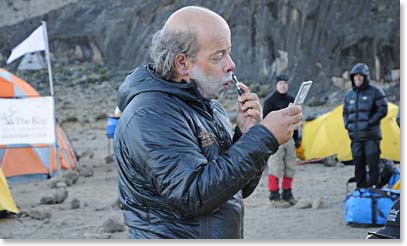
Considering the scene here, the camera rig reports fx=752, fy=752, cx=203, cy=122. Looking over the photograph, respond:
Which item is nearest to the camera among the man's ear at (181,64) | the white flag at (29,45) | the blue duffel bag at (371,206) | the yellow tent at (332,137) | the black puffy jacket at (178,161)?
the black puffy jacket at (178,161)

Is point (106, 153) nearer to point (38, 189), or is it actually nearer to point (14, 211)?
point (38, 189)

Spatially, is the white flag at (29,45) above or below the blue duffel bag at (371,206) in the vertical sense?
above

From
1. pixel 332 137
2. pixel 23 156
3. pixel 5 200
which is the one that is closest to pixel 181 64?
pixel 5 200

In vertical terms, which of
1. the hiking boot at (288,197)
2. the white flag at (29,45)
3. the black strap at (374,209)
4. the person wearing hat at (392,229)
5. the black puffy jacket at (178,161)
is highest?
the white flag at (29,45)

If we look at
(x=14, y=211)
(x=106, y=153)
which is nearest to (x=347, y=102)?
(x=14, y=211)

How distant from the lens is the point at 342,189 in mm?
4922

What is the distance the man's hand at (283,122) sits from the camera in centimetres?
119

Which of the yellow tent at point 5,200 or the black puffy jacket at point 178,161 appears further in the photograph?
the yellow tent at point 5,200

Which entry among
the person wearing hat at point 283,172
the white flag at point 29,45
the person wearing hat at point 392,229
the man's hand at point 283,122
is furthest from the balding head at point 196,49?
the white flag at point 29,45

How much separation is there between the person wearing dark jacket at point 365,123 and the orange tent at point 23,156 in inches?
89.5

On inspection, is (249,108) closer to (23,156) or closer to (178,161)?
(178,161)

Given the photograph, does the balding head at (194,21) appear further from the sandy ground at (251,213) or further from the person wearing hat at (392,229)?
the sandy ground at (251,213)

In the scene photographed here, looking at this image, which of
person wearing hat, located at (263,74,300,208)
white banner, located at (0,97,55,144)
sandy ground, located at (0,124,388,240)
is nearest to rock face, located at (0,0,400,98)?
person wearing hat, located at (263,74,300,208)

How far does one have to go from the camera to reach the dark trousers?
430 cm
